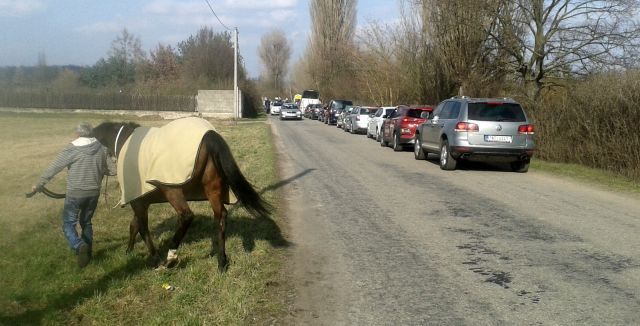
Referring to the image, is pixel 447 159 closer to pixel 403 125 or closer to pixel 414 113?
pixel 403 125

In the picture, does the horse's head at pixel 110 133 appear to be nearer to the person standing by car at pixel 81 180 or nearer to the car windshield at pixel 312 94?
the person standing by car at pixel 81 180

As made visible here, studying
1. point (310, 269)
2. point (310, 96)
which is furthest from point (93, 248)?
point (310, 96)

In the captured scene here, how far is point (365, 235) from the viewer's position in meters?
7.43

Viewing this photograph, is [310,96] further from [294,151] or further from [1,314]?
[1,314]

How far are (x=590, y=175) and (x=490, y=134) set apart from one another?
2.66 meters

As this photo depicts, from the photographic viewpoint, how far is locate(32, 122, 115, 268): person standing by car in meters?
6.03

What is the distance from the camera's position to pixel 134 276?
18.5ft

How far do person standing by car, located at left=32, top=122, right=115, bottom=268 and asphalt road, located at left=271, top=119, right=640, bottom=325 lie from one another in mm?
2258

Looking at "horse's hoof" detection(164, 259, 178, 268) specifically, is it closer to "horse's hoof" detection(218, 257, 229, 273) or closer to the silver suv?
"horse's hoof" detection(218, 257, 229, 273)

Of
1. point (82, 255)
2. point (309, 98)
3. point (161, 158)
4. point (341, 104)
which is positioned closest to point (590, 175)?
point (161, 158)

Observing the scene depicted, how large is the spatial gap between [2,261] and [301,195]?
5.52 m

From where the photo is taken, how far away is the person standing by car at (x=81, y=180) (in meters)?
6.03

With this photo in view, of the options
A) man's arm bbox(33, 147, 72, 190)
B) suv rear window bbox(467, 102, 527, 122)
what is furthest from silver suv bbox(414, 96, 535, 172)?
man's arm bbox(33, 147, 72, 190)

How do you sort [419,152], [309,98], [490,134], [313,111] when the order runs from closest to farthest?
[490,134]
[419,152]
[313,111]
[309,98]
